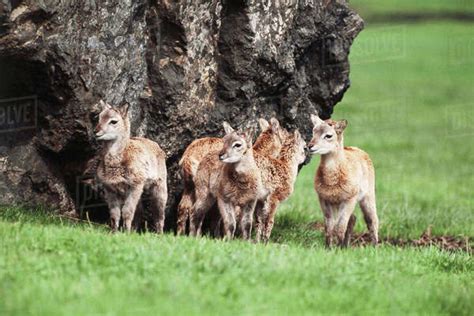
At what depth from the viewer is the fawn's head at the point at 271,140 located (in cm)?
1536

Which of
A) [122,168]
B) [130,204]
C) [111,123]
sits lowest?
[130,204]

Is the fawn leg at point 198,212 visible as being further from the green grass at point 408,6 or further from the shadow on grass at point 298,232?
the green grass at point 408,6

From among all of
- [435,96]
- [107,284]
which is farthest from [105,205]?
[435,96]

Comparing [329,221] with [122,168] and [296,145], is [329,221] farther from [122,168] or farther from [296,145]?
[122,168]

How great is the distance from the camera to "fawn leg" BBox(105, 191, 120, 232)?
46.4ft

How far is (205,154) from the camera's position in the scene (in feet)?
48.6

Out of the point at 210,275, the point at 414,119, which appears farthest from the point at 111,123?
the point at 414,119

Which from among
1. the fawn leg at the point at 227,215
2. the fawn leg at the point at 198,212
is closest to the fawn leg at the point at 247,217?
the fawn leg at the point at 227,215

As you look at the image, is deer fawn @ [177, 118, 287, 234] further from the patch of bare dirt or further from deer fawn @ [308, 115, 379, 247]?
the patch of bare dirt

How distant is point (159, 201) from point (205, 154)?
892 mm

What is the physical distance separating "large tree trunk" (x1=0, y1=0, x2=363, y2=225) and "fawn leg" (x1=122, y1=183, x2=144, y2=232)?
3.05ft

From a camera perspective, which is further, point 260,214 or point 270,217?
point 260,214

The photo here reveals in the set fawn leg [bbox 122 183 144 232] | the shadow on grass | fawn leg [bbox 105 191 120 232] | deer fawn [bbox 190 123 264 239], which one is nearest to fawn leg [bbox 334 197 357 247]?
the shadow on grass

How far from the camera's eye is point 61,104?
1399cm
